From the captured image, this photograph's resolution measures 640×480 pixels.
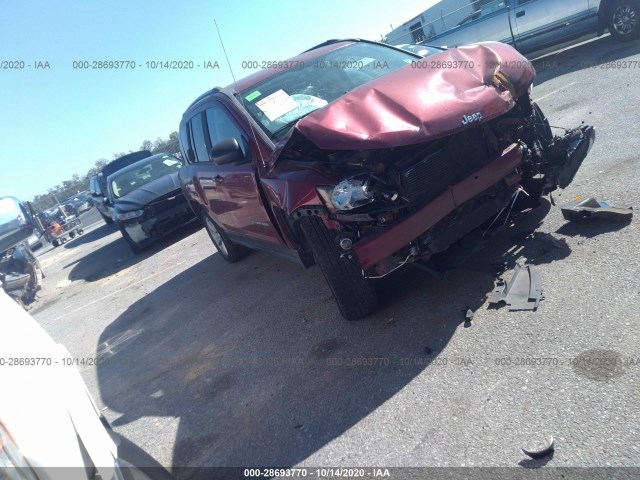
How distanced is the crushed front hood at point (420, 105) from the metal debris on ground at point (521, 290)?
1.14m

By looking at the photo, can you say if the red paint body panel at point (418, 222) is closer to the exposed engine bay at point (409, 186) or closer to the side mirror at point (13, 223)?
the exposed engine bay at point (409, 186)

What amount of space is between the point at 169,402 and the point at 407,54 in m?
3.73

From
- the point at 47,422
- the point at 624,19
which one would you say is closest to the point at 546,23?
the point at 624,19

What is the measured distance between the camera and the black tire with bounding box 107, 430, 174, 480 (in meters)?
2.02

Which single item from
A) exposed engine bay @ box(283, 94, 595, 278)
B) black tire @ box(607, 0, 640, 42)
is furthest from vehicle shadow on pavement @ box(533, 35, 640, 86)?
exposed engine bay @ box(283, 94, 595, 278)

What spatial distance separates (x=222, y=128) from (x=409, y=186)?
238 cm

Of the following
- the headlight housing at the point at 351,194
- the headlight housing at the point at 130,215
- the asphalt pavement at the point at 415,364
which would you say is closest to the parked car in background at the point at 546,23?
the asphalt pavement at the point at 415,364

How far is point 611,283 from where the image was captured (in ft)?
10.4

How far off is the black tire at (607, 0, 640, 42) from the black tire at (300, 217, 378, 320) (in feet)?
28.9

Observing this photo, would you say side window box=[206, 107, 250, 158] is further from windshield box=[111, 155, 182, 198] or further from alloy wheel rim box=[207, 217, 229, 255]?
windshield box=[111, 155, 182, 198]

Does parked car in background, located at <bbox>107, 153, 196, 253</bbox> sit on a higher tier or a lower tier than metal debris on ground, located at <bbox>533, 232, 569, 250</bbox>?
higher

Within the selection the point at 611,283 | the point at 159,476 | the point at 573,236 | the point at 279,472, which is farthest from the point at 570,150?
the point at 159,476

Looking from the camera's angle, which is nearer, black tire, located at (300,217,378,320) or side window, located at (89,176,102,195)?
black tire, located at (300,217,378,320)

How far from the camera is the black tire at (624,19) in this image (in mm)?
9219
